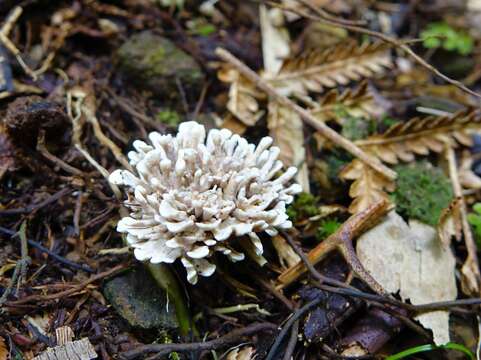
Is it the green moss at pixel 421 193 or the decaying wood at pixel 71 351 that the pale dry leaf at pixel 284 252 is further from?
the decaying wood at pixel 71 351

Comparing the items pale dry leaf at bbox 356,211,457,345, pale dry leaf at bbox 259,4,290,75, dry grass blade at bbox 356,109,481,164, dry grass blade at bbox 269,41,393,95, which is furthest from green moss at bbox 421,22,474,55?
pale dry leaf at bbox 356,211,457,345

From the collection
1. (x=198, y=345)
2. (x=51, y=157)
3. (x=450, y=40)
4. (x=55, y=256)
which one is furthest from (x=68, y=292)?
(x=450, y=40)

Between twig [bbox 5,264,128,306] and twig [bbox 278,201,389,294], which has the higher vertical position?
twig [bbox 278,201,389,294]

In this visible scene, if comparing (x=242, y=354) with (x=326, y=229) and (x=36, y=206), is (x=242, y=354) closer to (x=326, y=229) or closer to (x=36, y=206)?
(x=326, y=229)

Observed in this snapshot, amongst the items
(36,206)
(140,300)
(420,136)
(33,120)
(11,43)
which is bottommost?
(140,300)

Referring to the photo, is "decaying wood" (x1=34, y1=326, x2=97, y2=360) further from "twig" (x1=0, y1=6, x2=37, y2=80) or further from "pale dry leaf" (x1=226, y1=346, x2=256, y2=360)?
"twig" (x1=0, y1=6, x2=37, y2=80)

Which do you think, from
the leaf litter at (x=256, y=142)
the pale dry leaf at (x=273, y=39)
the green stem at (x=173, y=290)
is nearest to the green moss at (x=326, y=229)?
the leaf litter at (x=256, y=142)

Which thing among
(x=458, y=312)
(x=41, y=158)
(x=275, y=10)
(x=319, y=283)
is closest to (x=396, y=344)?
(x=458, y=312)
